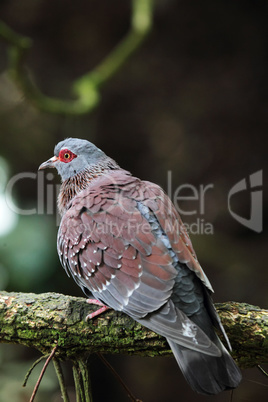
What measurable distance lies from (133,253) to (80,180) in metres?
0.96

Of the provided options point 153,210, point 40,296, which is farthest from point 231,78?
point 40,296

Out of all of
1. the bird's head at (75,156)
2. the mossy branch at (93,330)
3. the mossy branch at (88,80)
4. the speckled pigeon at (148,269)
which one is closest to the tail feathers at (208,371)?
the speckled pigeon at (148,269)

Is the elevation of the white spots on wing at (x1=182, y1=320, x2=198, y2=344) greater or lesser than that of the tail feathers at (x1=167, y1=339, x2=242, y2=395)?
greater

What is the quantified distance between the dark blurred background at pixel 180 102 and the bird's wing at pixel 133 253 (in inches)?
106

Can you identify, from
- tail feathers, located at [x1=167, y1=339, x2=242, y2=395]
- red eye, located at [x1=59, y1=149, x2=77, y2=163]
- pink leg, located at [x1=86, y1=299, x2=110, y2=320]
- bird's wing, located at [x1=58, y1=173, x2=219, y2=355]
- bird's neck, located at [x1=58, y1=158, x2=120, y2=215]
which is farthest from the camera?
red eye, located at [x1=59, y1=149, x2=77, y2=163]

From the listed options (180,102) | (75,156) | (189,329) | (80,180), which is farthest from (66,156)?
(180,102)

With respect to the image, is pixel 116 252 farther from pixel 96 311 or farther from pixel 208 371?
pixel 208 371

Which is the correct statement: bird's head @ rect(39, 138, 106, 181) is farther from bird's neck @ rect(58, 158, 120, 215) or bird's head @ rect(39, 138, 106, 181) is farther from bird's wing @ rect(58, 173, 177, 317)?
bird's wing @ rect(58, 173, 177, 317)

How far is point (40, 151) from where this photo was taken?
5371 mm

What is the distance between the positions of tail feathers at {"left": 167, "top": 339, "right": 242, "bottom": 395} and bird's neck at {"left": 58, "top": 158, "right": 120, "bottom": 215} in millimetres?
1372

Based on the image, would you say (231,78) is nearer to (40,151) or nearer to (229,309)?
(40,151)

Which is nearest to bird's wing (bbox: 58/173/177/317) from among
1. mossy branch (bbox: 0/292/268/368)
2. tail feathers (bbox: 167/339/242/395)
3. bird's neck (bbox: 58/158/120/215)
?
mossy branch (bbox: 0/292/268/368)

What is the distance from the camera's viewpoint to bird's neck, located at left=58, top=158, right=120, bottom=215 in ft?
10.8

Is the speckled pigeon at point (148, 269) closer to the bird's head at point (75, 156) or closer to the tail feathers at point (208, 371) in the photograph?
the tail feathers at point (208, 371)
